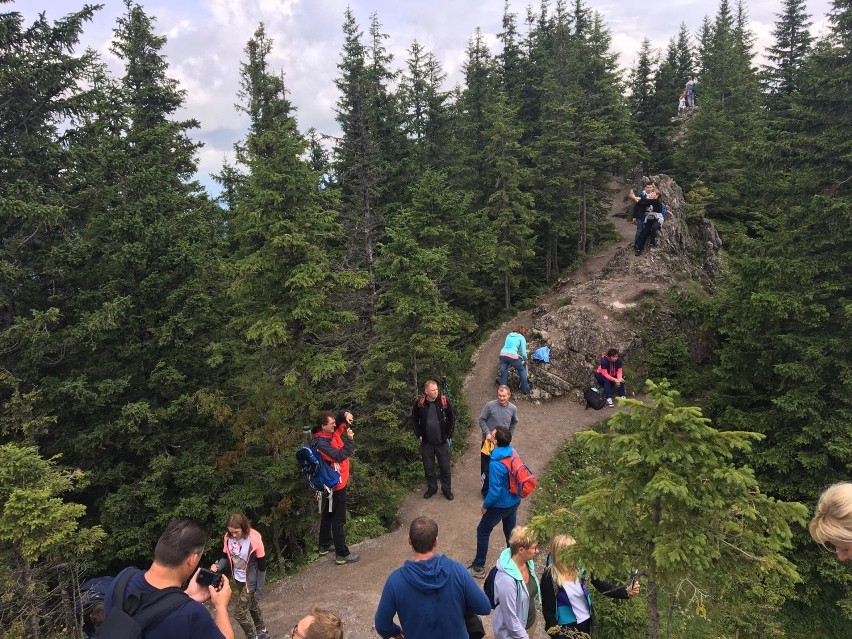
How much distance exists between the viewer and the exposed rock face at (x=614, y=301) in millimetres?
16984

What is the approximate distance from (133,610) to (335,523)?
20.4 feet

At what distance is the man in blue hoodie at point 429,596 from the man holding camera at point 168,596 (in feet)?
4.79

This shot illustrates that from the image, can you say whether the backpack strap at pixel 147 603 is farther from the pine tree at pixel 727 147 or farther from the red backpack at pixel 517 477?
the pine tree at pixel 727 147

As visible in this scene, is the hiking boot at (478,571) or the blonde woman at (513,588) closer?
the blonde woman at (513,588)

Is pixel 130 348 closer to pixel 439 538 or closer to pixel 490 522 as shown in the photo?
pixel 439 538

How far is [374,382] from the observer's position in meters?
14.2

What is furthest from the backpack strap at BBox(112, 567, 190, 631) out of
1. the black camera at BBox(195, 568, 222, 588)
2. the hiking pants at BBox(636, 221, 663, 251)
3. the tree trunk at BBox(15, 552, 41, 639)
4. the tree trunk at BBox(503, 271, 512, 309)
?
the tree trunk at BBox(503, 271, 512, 309)

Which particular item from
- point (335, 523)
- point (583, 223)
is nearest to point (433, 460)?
point (335, 523)

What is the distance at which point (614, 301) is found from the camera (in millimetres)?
18844

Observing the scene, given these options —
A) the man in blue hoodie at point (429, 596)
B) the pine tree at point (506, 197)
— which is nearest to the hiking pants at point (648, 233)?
the pine tree at point (506, 197)

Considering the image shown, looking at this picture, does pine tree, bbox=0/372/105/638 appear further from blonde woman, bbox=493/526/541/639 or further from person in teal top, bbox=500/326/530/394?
person in teal top, bbox=500/326/530/394

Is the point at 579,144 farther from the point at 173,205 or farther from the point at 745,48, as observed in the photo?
the point at 745,48

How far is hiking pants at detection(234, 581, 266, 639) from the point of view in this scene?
6.47 m

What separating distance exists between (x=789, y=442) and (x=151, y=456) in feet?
54.1
